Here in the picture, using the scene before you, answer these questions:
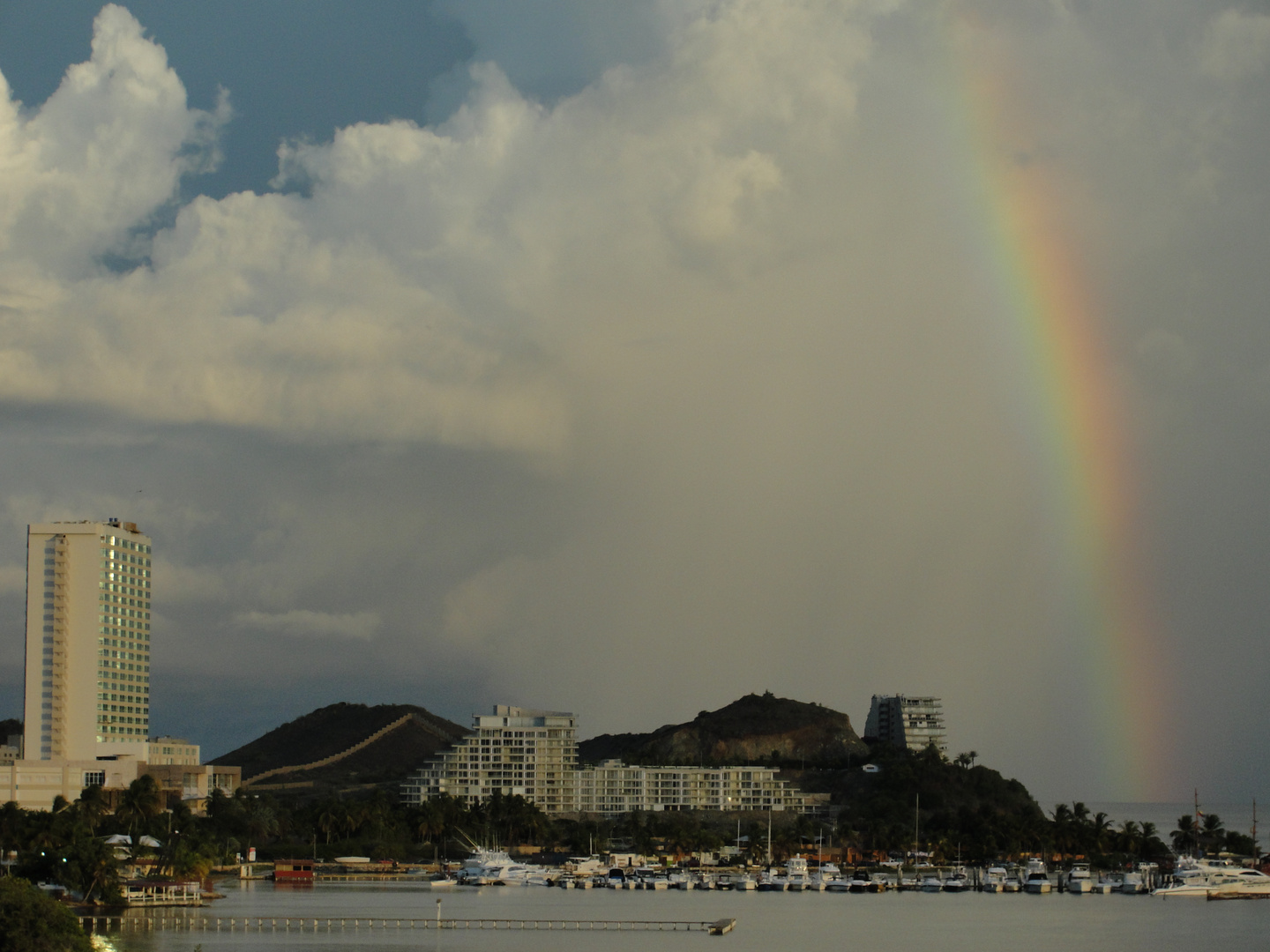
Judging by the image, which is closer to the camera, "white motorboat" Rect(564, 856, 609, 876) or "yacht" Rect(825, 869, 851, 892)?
"yacht" Rect(825, 869, 851, 892)

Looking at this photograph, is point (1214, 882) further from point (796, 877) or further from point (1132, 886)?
point (796, 877)

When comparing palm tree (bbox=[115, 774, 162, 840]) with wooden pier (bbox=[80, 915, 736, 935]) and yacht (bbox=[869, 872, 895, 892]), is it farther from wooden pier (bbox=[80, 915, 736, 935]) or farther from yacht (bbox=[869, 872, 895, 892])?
yacht (bbox=[869, 872, 895, 892])

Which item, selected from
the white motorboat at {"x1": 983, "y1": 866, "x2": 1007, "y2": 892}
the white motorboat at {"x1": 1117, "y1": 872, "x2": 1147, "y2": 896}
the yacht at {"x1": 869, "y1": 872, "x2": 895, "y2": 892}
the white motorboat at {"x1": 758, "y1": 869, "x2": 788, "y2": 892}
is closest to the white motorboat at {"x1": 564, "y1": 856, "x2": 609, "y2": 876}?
the white motorboat at {"x1": 758, "y1": 869, "x2": 788, "y2": 892}

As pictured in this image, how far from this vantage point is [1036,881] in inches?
7367

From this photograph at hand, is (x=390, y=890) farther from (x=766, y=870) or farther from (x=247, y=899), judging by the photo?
(x=766, y=870)

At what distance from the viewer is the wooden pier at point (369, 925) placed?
11931cm

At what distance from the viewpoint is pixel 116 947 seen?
320 feet

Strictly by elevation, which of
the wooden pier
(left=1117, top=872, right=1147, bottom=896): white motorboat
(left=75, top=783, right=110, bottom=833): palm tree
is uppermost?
(left=75, top=783, right=110, bottom=833): palm tree

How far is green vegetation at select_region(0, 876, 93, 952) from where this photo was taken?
64.9m

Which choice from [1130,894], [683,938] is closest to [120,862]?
[683,938]

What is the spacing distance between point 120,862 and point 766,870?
291ft

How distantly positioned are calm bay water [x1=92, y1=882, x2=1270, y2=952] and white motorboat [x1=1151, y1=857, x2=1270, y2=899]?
7.89 ft

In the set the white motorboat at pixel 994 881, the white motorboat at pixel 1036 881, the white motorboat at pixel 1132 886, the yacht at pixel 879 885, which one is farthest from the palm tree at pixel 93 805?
the white motorboat at pixel 1132 886

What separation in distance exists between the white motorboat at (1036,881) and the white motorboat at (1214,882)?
39.7 ft
